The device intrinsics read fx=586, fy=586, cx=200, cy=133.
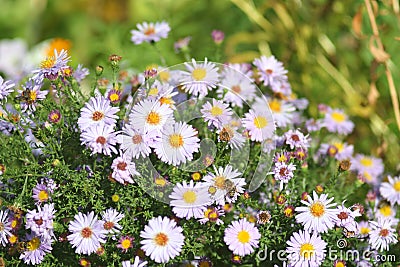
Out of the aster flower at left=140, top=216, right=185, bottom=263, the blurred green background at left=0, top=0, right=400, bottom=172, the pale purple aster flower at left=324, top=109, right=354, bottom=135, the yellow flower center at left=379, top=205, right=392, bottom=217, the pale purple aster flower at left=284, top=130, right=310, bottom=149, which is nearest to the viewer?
the aster flower at left=140, top=216, right=185, bottom=263

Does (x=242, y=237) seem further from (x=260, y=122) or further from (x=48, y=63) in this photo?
(x=48, y=63)

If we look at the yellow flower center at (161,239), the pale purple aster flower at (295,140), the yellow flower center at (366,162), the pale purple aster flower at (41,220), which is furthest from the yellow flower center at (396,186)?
the pale purple aster flower at (41,220)

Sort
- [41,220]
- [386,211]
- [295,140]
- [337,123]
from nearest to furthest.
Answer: [41,220], [295,140], [386,211], [337,123]

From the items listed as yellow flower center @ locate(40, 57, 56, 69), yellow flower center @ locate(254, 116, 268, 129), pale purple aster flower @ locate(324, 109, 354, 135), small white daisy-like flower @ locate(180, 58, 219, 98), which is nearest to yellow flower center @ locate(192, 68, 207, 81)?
small white daisy-like flower @ locate(180, 58, 219, 98)

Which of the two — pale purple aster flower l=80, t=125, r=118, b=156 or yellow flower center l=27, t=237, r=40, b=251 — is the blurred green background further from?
yellow flower center l=27, t=237, r=40, b=251

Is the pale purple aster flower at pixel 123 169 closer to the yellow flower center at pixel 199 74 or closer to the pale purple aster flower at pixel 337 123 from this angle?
the yellow flower center at pixel 199 74

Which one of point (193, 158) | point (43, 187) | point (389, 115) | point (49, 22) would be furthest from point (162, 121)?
point (49, 22)

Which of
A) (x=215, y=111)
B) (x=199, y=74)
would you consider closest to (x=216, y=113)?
(x=215, y=111)

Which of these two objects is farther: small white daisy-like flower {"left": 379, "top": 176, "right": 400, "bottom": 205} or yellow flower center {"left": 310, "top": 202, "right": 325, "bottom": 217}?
small white daisy-like flower {"left": 379, "top": 176, "right": 400, "bottom": 205}
